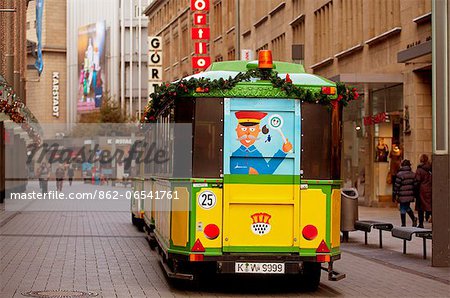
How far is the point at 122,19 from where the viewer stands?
12556 centimetres

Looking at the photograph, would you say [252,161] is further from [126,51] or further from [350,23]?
[126,51]

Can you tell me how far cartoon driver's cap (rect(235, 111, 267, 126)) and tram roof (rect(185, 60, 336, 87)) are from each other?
18.6 inches

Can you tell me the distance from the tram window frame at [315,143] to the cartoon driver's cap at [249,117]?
0.59 meters

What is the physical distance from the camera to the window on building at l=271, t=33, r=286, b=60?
180ft

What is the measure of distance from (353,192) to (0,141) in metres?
21.6

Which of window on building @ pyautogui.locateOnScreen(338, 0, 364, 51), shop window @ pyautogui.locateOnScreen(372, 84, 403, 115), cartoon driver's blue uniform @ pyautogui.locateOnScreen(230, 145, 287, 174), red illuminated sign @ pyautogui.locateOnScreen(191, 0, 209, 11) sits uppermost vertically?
red illuminated sign @ pyautogui.locateOnScreen(191, 0, 209, 11)

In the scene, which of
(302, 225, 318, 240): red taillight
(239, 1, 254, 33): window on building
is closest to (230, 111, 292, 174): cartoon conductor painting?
(302, 225, 318, 240): red taillight

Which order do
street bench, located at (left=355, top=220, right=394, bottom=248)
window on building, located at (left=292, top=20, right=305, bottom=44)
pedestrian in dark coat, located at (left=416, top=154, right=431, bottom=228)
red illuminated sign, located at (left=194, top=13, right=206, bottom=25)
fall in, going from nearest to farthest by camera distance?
street bench, located at (left=355, top=220, right=394, bottom=248) → pedestrian in dark coat, located at (left=416, top=154, right=431, bottom=228) → window on building, located at (left=292, top=20, right=305, bottom=44) → red illuminated sign, located at (left=194, top=13, right=206, bottom=25)

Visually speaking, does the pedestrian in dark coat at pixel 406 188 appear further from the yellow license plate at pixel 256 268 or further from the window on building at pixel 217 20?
the window on building at pixel 217 20

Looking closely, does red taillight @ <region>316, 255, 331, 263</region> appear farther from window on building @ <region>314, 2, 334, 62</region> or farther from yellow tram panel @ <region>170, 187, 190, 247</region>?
window on building @ <region>314, 2, 334, 62</region>

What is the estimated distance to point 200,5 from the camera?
68000mm

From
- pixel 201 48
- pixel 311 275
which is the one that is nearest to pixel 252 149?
pixel 311 275

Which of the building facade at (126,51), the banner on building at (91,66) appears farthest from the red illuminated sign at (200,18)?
the banner on building at (91,66)

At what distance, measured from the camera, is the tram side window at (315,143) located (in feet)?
46.5
